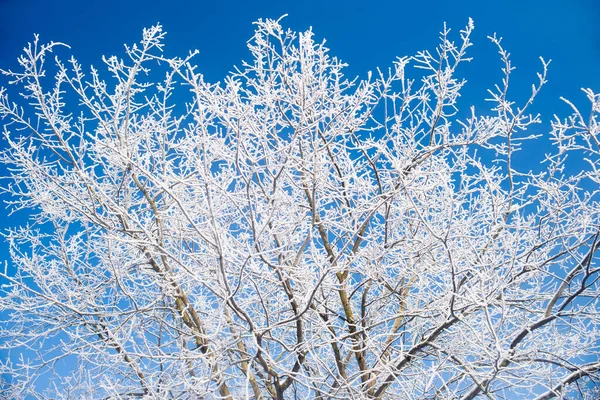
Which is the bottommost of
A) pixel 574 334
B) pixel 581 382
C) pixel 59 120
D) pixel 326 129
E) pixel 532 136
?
pixel 581 382

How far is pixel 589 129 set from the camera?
13.6 feet

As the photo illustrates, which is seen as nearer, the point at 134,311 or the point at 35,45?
the point at 35,45

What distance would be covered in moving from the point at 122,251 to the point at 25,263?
3.67ft

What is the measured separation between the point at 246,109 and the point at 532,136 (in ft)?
9.92

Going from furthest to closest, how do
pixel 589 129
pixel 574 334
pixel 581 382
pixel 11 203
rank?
1. pixel 11 203
2. pixel 574 334
3. pixel 581 382
4. pixel 589 129

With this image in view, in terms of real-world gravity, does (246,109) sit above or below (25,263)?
below

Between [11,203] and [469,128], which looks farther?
[11,203]

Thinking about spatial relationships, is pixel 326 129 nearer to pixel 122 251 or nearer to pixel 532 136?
pixel 532 136

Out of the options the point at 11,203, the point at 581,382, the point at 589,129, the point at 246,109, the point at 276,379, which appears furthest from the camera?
the point at 11,203

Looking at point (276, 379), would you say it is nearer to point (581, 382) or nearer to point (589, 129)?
point (581, 382)

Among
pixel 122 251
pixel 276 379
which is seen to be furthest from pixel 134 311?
pixel 276 379

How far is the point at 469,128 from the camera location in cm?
563

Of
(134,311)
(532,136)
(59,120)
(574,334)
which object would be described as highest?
(59,120)

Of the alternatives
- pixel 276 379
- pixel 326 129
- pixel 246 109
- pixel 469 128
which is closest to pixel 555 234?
pixel 469 128
